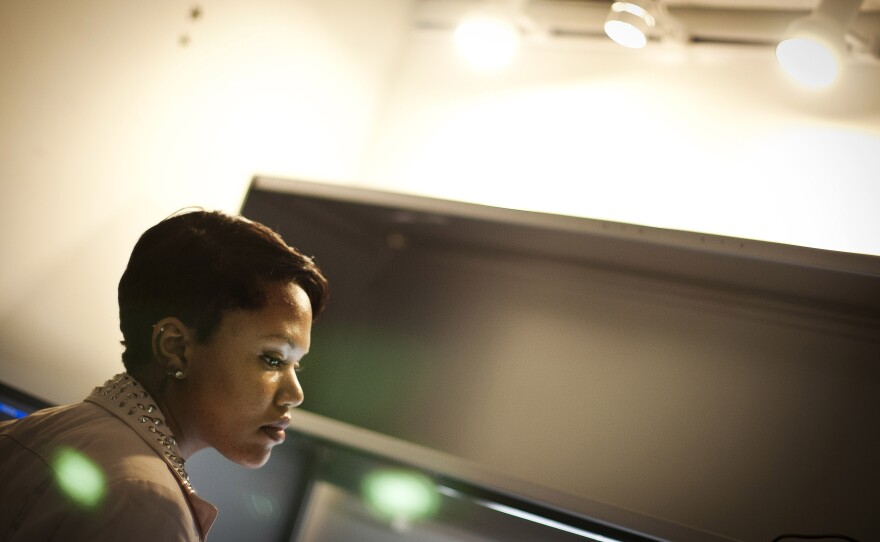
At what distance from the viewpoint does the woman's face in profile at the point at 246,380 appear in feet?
3.56

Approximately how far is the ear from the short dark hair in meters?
0.01

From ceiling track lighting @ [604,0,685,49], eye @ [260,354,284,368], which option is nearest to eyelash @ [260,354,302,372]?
eye @ [260,354,284,368]

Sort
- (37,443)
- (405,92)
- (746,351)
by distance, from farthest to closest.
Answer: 1. (405,92)
2. (746,351)
3. (37,443)

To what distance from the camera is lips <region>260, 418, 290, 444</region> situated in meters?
1.15

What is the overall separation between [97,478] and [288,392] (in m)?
0.34

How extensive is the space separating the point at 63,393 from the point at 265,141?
939 mm

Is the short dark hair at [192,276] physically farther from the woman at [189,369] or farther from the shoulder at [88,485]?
the shoulder at [88,485]

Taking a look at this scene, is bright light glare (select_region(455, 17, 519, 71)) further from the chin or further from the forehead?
the chin

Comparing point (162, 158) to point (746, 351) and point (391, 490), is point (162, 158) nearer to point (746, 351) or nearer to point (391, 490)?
point (391, 490)

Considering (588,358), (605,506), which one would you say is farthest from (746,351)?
(605,506)

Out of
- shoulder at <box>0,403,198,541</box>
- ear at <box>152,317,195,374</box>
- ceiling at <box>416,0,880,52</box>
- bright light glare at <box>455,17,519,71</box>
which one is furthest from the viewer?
bright light glare at <box>455,17,519,71</box>

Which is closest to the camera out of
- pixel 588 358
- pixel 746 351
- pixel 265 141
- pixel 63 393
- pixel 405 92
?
pixel 63 393

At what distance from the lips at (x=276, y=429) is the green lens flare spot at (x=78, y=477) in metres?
0.31

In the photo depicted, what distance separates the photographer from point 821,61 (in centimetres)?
178
